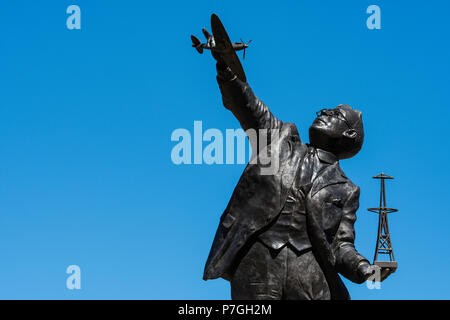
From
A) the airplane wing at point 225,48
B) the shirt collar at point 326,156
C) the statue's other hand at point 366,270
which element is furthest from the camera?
the shirt collar at point 326,156

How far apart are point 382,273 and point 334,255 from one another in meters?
0.50

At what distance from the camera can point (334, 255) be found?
35.4 feet

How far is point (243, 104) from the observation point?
35.6 ft

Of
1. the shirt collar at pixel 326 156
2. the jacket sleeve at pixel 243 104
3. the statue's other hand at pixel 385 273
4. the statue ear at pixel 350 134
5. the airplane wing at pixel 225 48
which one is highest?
the airplane wing at pixel 225 48

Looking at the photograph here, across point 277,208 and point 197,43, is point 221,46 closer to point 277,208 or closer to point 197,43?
point 197,43

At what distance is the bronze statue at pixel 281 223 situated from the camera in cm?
1059

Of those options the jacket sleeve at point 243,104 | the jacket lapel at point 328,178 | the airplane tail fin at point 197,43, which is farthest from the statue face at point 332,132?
the airplane tail fin at point 197,43

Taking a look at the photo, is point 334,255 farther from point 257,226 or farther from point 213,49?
point 213,49

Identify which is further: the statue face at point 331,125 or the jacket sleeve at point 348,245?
the statue face at point 331,125

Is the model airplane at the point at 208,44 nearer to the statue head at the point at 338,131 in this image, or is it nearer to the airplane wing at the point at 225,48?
the airplane wing at the point at 225,48

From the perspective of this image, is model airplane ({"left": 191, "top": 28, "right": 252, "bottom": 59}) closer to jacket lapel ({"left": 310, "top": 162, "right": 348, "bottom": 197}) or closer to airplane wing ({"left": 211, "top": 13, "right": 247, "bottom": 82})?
airplane wing ({"left": 211, "top": 13, "right": 247, "bottom": 82})

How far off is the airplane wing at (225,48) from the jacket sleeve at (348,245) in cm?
168

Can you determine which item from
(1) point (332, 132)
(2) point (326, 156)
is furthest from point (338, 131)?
(2) point (326, 156)
